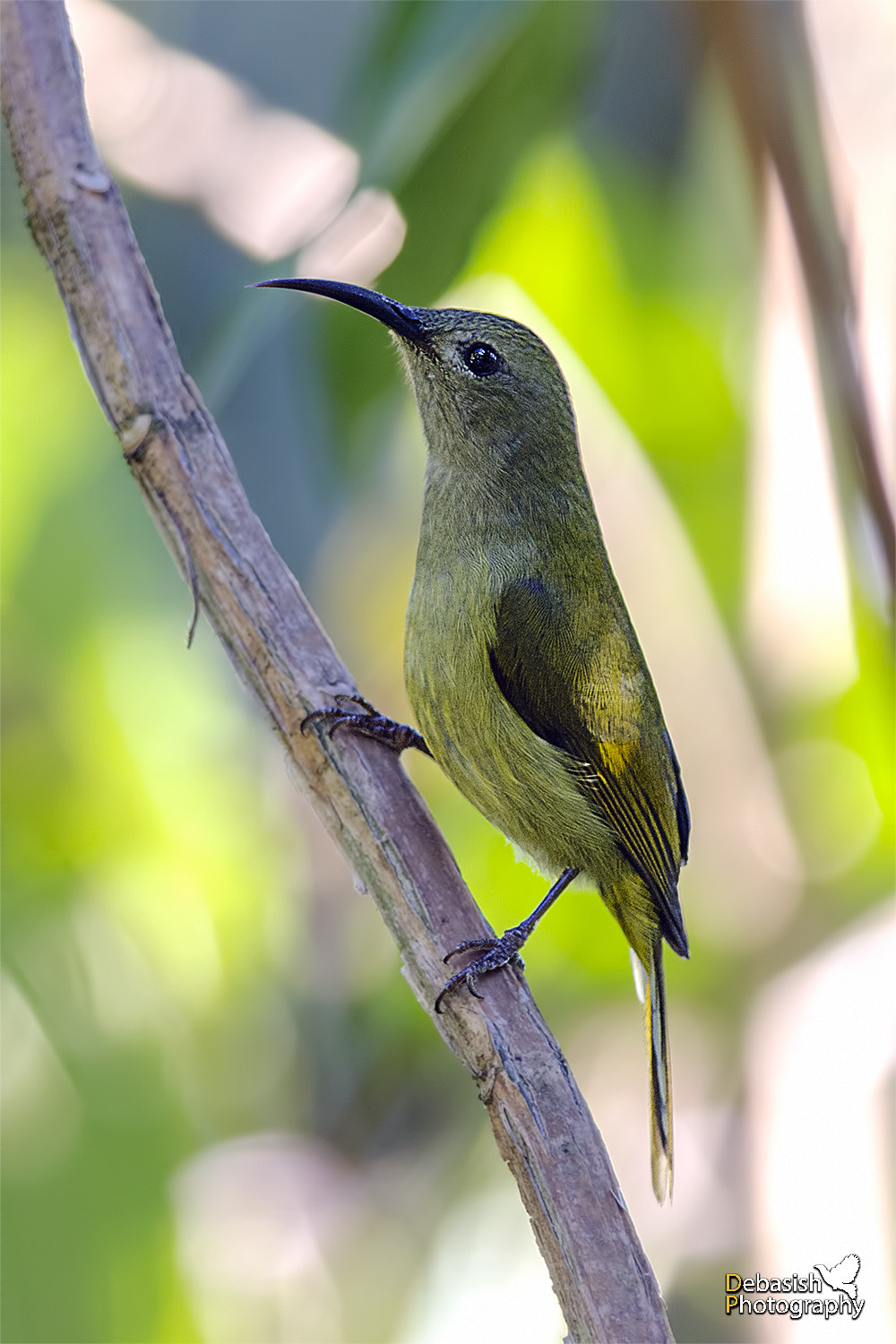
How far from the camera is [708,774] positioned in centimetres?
274

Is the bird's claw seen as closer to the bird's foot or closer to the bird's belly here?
the bird's foot

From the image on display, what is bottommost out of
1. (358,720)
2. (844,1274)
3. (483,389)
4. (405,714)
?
(844,1274)

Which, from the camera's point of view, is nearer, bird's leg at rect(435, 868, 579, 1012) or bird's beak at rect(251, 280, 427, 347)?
bird's leg at rect(435, 868, 579, 1012)

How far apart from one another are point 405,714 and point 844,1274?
1.31m

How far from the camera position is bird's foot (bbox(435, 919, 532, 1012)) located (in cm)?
156

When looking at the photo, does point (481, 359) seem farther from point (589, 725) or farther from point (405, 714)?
point (405, 714)

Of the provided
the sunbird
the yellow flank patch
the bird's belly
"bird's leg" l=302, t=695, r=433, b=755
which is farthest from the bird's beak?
the yellow flank patch

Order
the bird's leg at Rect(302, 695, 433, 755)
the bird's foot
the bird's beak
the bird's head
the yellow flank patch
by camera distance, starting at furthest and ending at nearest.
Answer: the bird's head, the yellow flank patch, the bird's beak, the bird's leg at Rect(302, 695, 433, 755), the bird's foot

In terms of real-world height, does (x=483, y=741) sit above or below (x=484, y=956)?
above

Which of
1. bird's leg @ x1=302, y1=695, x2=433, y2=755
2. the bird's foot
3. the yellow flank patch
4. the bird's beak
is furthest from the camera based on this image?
the yellow flank patch

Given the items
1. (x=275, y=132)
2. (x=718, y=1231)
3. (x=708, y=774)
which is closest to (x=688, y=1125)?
(x=718, y=1231)

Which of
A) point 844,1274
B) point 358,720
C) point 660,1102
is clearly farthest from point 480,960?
point 844,1274

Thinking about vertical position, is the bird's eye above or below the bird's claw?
above

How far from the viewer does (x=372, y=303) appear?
2.00 m
